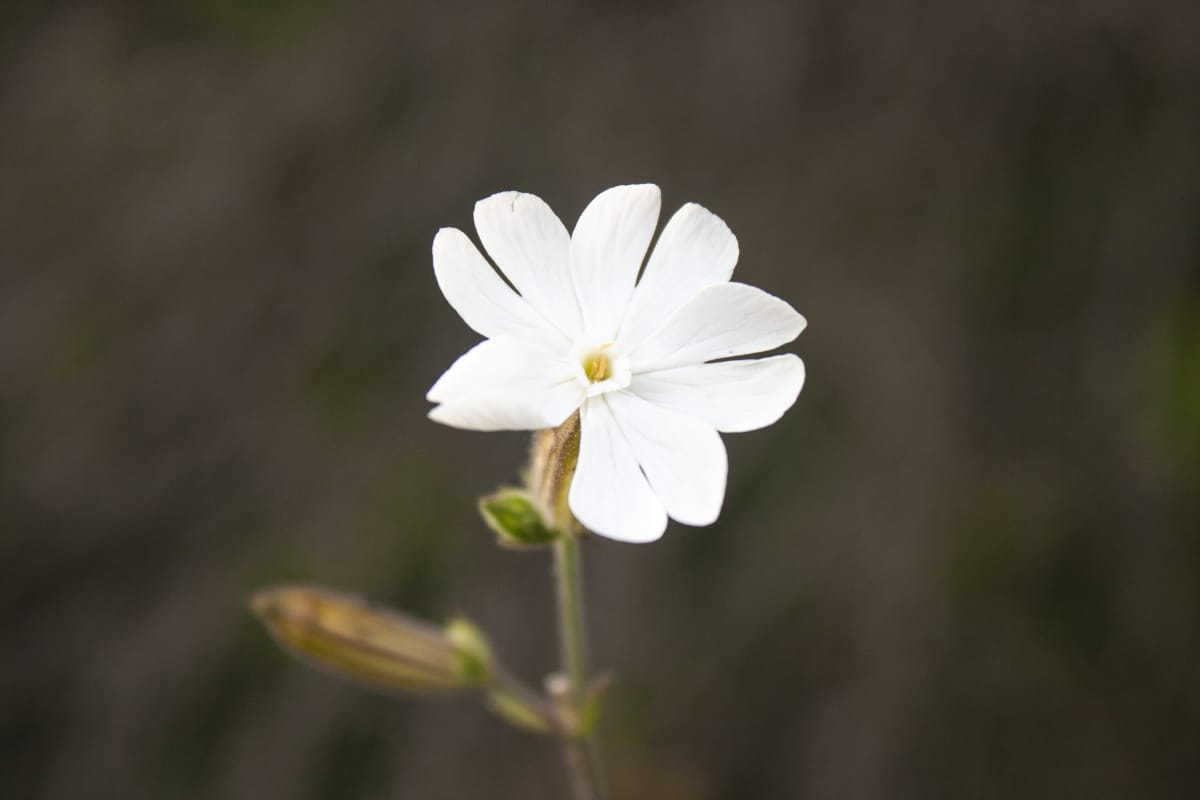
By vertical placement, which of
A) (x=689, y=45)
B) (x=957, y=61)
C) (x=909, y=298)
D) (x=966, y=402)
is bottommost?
(x=966, y=402)

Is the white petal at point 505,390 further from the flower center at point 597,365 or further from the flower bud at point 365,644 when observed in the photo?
the flower bud at point 365,644

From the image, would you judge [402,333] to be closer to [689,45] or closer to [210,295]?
[210,295]

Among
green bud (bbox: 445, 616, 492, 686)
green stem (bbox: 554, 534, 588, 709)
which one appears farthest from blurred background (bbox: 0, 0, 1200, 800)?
green stem (bbox: 554, 534, 588, 709)

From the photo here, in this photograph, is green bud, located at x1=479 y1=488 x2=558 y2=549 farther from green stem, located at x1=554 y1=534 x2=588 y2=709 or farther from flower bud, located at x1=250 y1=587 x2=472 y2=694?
flower bud, located at x1=250 y1=587 x2=472 y2=694

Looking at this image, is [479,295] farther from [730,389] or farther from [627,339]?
[730,389]

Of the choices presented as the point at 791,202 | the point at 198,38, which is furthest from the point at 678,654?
the point at 198,38

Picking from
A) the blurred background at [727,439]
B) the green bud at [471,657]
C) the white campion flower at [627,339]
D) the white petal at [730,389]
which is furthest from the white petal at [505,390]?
the blurred background at [727,439]
